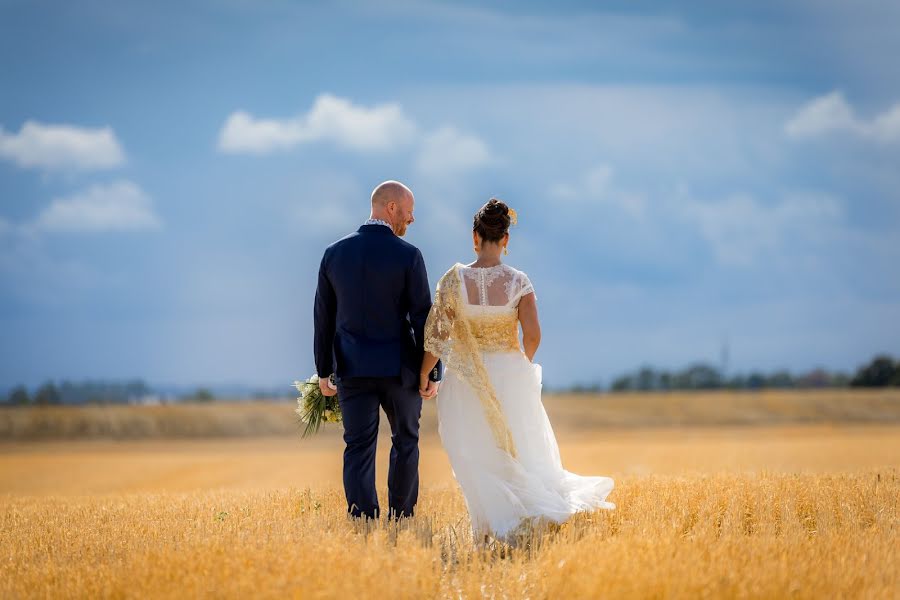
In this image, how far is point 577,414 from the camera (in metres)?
55.3

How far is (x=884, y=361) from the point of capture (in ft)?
229

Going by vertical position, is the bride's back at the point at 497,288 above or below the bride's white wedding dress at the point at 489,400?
above

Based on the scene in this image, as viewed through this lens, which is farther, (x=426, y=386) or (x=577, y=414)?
(x=577, y=414)

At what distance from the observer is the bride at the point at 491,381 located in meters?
8.48

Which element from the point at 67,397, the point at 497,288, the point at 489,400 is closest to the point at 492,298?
the point at 497,288

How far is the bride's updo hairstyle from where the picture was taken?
Answer: 27.9 ft

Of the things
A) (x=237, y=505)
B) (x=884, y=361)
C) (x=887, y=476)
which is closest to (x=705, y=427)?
(x=884, y=361)

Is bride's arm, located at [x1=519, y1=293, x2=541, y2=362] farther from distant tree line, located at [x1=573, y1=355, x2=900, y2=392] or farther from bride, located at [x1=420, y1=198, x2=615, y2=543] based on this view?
distant tree line, located at [x1=573, y1=355, x2=900, y2=392]

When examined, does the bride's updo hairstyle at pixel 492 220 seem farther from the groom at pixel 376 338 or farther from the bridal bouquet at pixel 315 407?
the bridal bouquet at pixel 315 407

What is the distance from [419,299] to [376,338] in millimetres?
530

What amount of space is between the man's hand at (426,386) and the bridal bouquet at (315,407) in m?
1.24

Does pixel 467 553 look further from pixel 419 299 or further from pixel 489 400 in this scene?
pixel 419 299

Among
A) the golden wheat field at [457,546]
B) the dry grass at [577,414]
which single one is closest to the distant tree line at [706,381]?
the dry grass at [577,414]

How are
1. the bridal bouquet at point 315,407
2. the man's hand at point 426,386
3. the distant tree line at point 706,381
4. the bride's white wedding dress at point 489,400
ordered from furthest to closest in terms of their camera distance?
the distant tree line at point 706,381 → the bridal bouquet at point 315,407 → the man's hand at point 426,386 → the bride's white wedding dress at point 489,400
